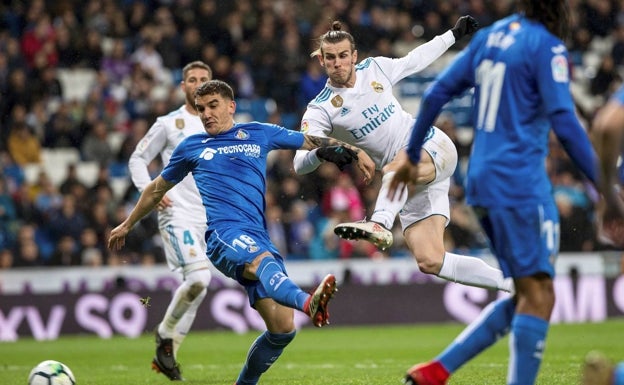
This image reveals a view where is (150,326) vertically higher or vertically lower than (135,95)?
lower

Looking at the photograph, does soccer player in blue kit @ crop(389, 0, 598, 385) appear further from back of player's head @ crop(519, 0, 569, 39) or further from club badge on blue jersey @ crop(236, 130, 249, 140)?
club badge on blue jersey @ crop(236, 130, 249, 140)

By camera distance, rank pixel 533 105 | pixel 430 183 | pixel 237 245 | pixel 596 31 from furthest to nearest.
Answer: pixel 596 31 → pixel 430 183 → pixel 237 245 → pixel 533 105

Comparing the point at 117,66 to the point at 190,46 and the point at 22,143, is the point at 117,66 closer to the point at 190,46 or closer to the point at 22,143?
the point at 190,46

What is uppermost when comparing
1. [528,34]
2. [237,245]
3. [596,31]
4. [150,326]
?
[596,31]

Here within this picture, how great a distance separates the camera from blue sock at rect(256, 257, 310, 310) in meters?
6.99

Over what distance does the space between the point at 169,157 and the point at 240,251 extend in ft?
12.1

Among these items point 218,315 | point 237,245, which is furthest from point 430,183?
point 218,315

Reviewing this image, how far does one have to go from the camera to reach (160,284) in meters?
17.4

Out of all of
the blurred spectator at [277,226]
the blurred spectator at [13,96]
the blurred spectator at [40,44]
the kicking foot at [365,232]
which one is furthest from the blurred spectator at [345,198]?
the kicking foot at [365,232]

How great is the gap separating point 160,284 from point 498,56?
12.2 meters

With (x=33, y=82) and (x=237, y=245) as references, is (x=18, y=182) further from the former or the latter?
(x=237, y=245)

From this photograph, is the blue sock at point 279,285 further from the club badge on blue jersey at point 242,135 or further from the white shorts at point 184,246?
the white shorts at point 184,246

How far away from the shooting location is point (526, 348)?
563cm

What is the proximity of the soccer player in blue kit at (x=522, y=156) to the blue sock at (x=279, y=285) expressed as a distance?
1220 millimetres
